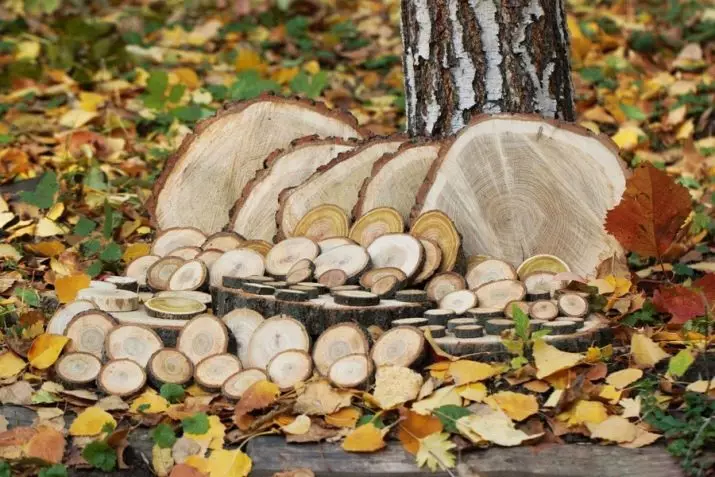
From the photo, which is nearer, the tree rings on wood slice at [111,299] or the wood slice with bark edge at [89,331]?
the wood slice with bark edge at [89,331]

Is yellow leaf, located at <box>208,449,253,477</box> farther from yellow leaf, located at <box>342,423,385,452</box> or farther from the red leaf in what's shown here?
the red leaf

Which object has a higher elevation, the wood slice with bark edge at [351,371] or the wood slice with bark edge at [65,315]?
the wood slice with bark edge at [65,315]

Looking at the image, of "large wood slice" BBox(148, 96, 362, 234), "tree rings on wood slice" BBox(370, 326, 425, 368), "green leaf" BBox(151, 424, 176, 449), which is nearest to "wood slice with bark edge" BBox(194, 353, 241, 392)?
"green leaf" BBox(151, 424, 176, 449)

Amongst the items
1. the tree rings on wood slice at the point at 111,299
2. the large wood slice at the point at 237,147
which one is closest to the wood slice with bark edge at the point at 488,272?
the large wood slice at the point at 237,147

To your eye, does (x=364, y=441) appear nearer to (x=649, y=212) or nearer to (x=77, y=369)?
(x=77, y=369)

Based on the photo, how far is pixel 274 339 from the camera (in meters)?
3.17

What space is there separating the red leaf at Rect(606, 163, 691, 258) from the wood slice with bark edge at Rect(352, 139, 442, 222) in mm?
679

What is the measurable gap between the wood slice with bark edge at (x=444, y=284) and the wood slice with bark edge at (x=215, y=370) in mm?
669

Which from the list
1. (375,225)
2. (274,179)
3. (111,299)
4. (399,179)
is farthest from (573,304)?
(111,299)

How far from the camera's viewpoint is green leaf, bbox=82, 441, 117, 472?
2752 millimetres

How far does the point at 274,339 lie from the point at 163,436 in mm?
479

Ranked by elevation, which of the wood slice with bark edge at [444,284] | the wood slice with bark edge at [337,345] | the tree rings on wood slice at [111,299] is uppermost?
the tree rings on wood slice at [111,299]

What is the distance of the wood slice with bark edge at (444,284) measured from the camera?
346 cm

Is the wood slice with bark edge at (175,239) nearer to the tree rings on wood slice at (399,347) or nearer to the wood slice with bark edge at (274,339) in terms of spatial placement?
the wood slice with bark edge at (274,339)
